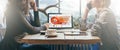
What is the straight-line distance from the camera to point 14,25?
104 inches

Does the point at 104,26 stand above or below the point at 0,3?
below

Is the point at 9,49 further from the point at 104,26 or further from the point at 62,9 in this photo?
the point at 62,9

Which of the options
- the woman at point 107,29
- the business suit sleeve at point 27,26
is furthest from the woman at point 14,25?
the woman at point 107,29

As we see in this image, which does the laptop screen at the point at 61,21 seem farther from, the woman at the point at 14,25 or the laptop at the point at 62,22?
the woman at the point at 14,25

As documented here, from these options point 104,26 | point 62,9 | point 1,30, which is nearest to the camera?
point 104,26

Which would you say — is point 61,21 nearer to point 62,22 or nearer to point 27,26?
point 62,22

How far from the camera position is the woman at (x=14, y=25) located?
2625 millimetres

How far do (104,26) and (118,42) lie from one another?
0.29 metres

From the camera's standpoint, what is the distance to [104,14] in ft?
8.71

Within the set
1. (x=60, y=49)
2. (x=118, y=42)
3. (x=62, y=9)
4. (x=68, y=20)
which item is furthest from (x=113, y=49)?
(x=62, y=9)

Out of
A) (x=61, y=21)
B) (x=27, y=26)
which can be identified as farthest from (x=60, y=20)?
(x=27, y=26)

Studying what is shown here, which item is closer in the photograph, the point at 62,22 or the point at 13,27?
the point at 13,27

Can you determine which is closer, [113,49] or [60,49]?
[113,49]

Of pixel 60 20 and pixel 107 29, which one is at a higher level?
pixel 60 20
